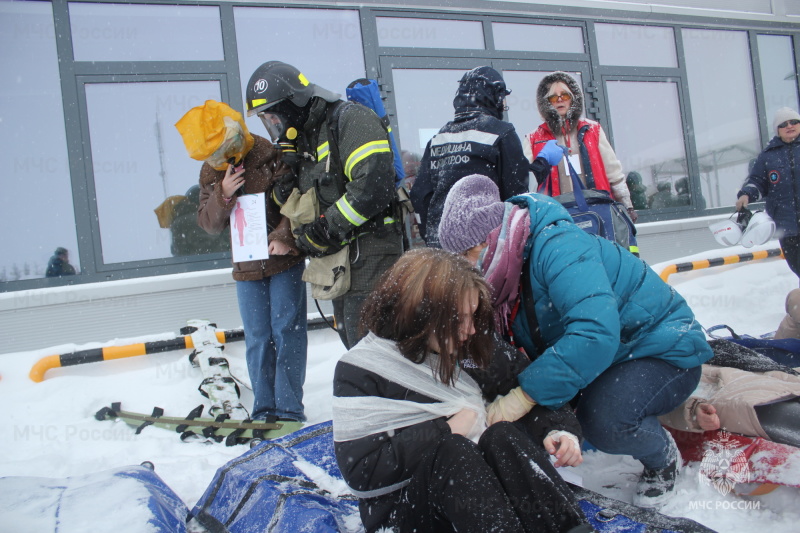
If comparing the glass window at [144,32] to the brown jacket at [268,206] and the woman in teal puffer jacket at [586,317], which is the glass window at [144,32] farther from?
the woman in teal puffer jacket at [586,317]

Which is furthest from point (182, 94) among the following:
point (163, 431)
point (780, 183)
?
point (780, 183)

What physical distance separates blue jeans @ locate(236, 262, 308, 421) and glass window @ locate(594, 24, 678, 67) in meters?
5.43

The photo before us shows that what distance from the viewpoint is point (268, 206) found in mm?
3428

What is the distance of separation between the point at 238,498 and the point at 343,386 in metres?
0.68

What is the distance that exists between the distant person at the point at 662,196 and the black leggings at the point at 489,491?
640 centimetres

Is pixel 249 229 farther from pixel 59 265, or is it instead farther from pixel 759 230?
pixel 759 230

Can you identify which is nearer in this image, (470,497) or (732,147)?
(470,497)

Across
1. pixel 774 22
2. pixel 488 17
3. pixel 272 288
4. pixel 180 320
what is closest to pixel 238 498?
pixel 272 288

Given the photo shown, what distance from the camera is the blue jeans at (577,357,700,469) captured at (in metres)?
2.05

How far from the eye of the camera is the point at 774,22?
26.7ft

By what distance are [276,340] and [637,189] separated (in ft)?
17.7

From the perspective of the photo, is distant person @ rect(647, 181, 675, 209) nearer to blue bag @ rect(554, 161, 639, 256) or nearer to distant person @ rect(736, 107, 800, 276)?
distant person @ rect(736, 107, 800, 276)

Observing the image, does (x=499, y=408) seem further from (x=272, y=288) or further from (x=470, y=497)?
(x=272, y=288)

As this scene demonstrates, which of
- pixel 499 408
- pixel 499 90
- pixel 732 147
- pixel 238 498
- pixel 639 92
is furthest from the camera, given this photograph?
pixel 732 147
